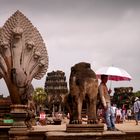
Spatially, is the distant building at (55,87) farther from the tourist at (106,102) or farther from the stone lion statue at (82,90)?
the stone lion statue at (82,90)

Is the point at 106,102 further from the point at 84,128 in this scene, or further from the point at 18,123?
the point at 18,123

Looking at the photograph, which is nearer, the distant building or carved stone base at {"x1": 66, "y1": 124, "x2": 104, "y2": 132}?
carved stone base at {"x1": 66, "y1": 124, "x2": 104, "y2": 132}

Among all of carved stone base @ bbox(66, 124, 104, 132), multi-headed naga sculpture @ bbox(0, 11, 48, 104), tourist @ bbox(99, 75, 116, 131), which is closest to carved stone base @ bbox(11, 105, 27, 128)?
multi-headed naga sculpture @ bbox(0, 11, 48, 104)

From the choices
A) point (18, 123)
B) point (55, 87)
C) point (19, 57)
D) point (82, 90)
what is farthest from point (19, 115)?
point (55, 87)

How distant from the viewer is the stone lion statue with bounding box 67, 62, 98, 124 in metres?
10.5

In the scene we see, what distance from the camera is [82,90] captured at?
1048 cm

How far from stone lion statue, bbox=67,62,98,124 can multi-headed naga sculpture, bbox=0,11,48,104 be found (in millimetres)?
4835

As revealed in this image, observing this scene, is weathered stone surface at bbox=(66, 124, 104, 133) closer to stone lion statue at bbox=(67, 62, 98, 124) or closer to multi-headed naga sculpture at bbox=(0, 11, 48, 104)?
stone lion statue at bbox=(67, 62, 98, 124)

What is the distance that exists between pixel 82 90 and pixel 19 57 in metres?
5.49

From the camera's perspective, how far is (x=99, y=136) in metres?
9.90

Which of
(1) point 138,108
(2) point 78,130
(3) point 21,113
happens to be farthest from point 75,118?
(1) point 138,108

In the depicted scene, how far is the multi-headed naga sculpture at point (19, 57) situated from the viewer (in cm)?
1525

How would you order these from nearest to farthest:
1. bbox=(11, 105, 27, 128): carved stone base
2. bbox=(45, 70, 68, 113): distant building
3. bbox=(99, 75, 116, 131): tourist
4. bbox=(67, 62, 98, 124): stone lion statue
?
bbox=(67, 62, 98, 124): stone lion statue
bbox=(99, 75, 116, 131): tourist
bbox=(11, 105, 27, 128): carved stone base
bbox=(45, 70, 68, 113): distant building

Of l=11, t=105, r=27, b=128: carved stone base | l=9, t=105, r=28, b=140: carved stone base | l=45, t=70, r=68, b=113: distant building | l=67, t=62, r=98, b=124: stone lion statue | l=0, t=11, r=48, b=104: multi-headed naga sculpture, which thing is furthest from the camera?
l=45, t=70, r=68, b=113: distant building
